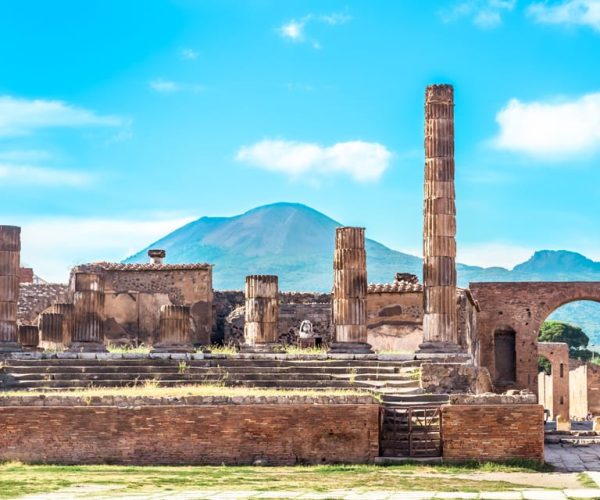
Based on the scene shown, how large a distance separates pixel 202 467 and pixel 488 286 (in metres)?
→ 25.7

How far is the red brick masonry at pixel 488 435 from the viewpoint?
20.0 meters

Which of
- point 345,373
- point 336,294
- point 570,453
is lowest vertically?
point 570,453

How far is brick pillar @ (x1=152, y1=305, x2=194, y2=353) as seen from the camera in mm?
27328

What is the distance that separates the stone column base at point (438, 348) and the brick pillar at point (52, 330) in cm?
864

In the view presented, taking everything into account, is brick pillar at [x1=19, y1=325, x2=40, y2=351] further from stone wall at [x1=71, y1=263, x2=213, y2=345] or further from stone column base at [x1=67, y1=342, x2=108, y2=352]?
A: stone wall at [x1=71, y1=263, x2=213, y2=345]

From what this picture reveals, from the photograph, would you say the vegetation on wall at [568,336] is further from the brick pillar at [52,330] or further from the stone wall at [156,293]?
the brick pillar at [52,330]

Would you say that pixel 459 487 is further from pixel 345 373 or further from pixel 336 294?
pixel 336 294

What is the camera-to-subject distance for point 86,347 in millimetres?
27328

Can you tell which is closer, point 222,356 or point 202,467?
point 202,467

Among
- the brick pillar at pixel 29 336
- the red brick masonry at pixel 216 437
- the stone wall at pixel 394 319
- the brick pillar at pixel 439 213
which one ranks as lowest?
the red brick masonry at pixel 216 437

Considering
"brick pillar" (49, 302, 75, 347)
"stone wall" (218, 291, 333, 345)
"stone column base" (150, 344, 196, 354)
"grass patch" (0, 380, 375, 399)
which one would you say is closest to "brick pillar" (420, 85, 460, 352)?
"grass patch" (0, 380, 375, 399)

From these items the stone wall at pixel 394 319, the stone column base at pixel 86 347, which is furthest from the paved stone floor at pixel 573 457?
the stone column base at pixel 86 347

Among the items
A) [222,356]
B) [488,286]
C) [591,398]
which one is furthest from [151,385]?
[591,398]

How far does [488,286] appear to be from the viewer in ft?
144
